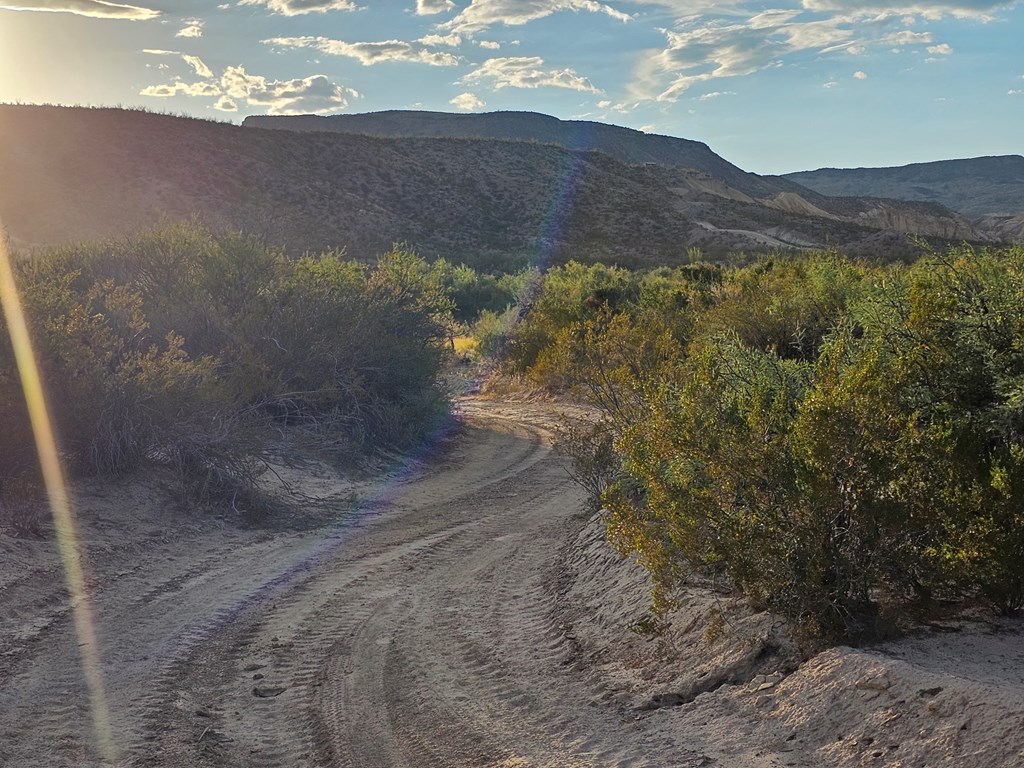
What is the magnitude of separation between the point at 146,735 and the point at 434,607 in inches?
117

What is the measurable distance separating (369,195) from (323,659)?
69907mm

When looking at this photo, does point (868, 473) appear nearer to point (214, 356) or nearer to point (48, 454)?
point (48, 454)

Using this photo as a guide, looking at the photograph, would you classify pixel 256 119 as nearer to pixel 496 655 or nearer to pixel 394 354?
pixel 394 354

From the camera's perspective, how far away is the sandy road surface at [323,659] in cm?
533

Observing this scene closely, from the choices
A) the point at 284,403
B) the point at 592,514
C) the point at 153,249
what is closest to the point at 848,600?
the point at 592,514

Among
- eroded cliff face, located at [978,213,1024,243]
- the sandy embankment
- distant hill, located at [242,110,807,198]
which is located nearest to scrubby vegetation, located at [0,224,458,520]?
the sandy embankment

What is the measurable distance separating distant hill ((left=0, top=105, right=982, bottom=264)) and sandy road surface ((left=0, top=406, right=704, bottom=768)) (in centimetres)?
4577

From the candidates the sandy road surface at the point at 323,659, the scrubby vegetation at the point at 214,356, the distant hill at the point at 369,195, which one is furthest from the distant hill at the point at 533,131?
the sandy road surface at the point at 323,659

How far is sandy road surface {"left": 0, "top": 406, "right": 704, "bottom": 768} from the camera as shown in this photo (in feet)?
17.5

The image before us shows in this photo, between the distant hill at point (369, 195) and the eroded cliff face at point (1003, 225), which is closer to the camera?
the distant hill at point (369, 195)

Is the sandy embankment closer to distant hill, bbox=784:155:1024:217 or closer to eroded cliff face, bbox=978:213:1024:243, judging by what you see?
eroded cliff face, bbox=978:213:1024:243

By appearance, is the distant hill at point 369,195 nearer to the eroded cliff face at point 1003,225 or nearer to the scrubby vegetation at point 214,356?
the eroded cliff face at point 1003,225

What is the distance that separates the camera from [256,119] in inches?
6796

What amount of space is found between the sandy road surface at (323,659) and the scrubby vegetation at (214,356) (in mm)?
1654
